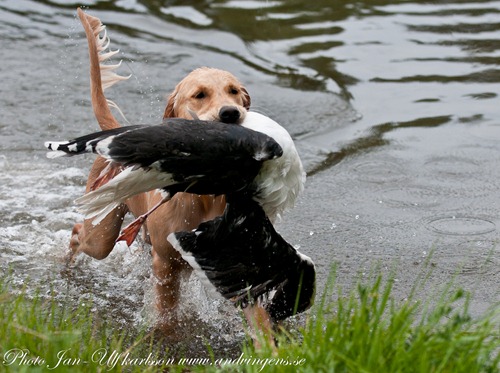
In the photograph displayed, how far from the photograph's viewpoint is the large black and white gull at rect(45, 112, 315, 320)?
372 cm

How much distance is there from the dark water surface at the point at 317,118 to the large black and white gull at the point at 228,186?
0.65 m

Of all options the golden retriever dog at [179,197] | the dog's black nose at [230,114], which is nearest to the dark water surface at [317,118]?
the golden retriever dog at [179,197]

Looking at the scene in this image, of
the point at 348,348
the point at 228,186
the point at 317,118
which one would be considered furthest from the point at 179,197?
the point at 317,118

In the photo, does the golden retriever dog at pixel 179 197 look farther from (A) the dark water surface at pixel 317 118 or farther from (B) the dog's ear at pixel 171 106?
(A) the dark water surface at pixel 317 118

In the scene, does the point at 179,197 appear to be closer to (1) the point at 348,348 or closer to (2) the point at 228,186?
(2) the point at 228,186

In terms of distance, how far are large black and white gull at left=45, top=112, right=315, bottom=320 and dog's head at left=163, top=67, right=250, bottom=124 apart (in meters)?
0.52

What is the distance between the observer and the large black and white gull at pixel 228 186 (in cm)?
372

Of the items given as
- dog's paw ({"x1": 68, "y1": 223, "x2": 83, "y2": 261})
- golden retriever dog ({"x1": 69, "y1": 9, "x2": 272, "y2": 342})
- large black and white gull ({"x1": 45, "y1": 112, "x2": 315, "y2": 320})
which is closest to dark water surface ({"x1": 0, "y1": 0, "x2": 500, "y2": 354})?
dog's paw ({"x1": 68, "y1": 223, "x2": 83, "y2": 261})

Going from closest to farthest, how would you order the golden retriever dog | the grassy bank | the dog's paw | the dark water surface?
the grassy bank < the golden retriever dog < the dark water surface < the dog's paw

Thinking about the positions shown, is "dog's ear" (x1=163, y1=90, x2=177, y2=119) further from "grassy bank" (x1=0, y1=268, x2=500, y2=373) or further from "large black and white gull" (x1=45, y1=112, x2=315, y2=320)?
"grassy bank" (x1=0, y1=268, x2=500, y2=373)

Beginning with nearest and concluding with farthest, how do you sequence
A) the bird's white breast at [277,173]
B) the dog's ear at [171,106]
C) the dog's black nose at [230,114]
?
the bird's white breast at [277,173]
the dog's black nose at [230,114]
the dog's ear at [171,106]

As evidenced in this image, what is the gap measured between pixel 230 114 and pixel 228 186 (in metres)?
0.49

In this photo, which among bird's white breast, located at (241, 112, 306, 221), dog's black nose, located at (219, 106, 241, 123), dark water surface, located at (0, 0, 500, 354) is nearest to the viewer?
bird's white breast, located at (241, 112, 306, 221)

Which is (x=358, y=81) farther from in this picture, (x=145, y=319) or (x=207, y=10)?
(x=145, y=319)
